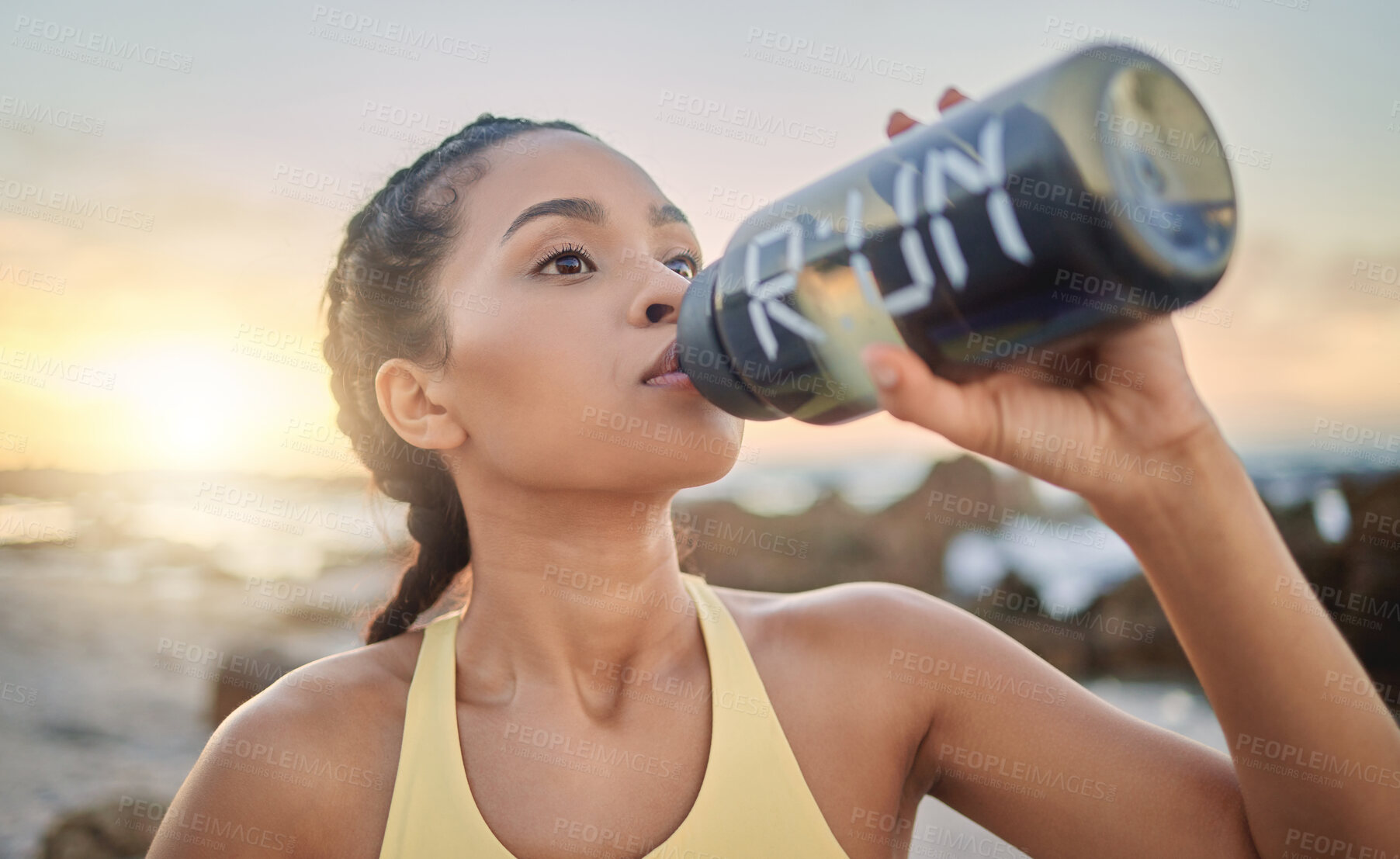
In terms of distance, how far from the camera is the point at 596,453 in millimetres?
1069

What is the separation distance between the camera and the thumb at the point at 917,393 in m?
0.69

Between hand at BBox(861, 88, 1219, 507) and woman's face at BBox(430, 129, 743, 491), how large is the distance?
0.38 metres

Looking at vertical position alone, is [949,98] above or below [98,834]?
above

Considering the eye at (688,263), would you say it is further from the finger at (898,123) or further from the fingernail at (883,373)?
the fingernail at (883,373)

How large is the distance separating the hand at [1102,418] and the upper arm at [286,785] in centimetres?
85

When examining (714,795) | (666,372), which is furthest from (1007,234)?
(714,795)

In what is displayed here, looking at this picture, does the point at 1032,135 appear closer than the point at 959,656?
Yes

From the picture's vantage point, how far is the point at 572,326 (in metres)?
1.10

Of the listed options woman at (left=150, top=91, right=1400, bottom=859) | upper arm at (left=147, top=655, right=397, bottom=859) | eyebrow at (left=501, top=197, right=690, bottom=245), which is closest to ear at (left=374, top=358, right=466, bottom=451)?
woman at (left=150, top=91, right=1400, bottom=859)

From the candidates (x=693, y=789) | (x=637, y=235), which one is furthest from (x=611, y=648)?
(x=637, y=235)

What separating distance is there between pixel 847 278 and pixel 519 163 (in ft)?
2.27

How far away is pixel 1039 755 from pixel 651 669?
1.75ft

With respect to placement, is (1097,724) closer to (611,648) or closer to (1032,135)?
(611,648)

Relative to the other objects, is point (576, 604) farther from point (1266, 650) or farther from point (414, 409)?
point (1266, 650)
